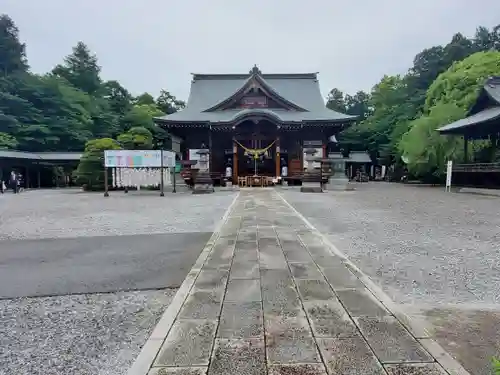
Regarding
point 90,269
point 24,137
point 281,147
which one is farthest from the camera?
point 24,137

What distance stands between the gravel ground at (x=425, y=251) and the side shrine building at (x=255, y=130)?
13.3 m

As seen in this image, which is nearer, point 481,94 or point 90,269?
point 90,269

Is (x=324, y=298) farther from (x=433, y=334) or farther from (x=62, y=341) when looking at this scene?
(x=62, y=341)

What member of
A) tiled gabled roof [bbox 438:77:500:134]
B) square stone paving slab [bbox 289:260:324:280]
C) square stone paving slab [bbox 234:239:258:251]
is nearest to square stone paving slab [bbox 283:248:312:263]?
square stone paving slab [bbox 289:260:324:280]

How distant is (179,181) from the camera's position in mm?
23031

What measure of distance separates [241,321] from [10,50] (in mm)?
40883

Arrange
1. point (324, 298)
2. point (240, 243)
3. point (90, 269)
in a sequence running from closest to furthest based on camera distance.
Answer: point (324, 298) → point (90, 269) → point (240, 243)

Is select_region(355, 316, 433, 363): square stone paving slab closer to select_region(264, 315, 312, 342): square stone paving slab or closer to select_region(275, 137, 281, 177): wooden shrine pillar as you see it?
select_region(264, 315, 312, 342): square stone paving slab

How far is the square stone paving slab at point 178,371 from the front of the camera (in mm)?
1921

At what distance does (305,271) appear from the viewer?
12.4 feet

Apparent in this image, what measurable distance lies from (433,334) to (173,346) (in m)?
1.79

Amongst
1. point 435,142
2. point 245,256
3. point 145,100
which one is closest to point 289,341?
point 245,256

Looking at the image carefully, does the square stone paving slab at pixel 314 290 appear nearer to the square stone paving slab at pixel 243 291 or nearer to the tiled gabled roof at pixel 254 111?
the square stone paving slab at pixel 243 291

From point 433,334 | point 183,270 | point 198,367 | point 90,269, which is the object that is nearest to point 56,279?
point 90,269
